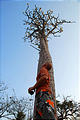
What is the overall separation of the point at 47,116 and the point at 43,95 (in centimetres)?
33

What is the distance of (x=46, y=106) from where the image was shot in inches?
69.7

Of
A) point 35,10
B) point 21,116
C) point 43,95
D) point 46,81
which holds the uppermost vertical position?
point 35,10

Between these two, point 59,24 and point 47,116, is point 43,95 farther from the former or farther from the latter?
point 59,24

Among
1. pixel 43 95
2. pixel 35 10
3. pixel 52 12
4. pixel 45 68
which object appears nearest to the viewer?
pixel 43 95

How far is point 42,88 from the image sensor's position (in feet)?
6.59

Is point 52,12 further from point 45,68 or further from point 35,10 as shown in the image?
point 45,68

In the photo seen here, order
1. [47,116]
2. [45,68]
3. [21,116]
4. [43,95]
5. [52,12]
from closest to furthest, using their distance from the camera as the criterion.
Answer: [47,116] < [43,95] < [45,68] < [52,12] < [21,116]

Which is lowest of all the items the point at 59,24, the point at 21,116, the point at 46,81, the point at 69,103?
the point at 21,116

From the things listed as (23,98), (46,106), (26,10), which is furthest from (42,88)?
(23,98)

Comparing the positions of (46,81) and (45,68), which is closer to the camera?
(46,81)

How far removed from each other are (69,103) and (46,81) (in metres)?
20.6

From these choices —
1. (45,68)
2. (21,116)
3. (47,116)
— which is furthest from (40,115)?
(21,116)

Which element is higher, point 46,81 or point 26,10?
point 26,10

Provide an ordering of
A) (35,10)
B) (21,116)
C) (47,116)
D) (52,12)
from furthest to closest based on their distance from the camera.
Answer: (21,116) < (52,12) < (35,10) < (47,116)
